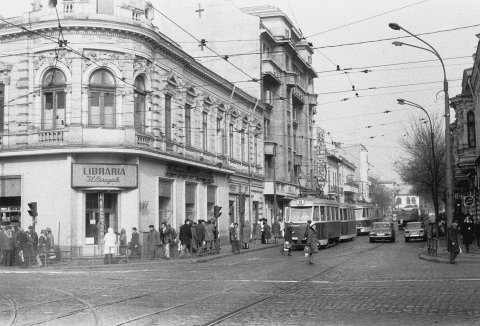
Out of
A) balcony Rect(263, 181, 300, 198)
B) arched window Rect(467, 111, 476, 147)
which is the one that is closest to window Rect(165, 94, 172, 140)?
balcony Rect(263, 181, 300, 198)

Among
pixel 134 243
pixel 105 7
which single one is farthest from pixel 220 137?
pixel 134 243

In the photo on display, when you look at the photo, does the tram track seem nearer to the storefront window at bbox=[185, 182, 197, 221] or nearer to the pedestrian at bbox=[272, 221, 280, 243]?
the storefront window at bbox=[185, 182, 197, 221]

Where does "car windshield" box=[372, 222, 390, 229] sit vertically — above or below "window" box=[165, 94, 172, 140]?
below

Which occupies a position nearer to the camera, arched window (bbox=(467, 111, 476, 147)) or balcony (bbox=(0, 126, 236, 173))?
balcony (bbox=(0, 126, 236, 173))

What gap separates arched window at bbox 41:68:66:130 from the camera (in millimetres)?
30344

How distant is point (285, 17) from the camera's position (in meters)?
61.3

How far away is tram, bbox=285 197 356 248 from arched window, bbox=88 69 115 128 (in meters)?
12.3

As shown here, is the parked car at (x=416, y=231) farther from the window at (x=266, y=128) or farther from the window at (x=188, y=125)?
the window at (x=188, y=125)

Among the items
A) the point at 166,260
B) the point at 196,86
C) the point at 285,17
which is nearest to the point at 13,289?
the point at 166,260

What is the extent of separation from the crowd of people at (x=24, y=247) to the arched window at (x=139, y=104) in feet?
23.5

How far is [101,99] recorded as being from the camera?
3069cm

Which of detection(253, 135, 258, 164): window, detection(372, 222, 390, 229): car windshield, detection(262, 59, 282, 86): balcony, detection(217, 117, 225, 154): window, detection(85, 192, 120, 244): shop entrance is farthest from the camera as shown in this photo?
detection(262, 59, 282, 86): balcony

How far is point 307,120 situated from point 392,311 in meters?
57.2

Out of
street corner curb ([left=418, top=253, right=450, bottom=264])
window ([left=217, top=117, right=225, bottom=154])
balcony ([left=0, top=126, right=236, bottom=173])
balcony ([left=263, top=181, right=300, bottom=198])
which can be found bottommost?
street corner curb ([left=418, top=253, right=450, bottom=264])
